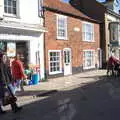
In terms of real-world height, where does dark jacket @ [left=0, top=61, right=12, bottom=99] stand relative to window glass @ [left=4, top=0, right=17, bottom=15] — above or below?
below

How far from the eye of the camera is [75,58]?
27906 mm

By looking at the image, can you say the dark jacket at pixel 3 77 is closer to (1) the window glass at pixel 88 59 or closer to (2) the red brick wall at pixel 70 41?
(2) the red brick wall at pixel 70 41

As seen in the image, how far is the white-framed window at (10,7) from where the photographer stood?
19.2 metres

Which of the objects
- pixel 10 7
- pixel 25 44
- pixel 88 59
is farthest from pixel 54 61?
pixel 88 59

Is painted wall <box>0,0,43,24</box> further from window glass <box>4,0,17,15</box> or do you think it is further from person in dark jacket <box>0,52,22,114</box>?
person in dark jacket <box>0,52,22,114</box>

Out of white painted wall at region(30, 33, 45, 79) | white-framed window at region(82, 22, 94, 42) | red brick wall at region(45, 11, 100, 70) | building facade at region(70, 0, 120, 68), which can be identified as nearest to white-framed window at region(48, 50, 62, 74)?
red brick wall at region(45, 11, 100, 70)

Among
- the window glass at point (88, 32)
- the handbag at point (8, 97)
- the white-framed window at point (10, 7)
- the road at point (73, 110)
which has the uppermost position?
the white-framed window at point (10, 7)

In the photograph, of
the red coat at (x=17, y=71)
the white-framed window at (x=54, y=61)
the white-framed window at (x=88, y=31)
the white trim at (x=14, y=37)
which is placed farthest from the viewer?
the white-framed window at (x=88, y=31)

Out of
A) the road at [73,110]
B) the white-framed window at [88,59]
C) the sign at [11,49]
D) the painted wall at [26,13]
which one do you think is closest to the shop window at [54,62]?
the painted wall at [26,13]

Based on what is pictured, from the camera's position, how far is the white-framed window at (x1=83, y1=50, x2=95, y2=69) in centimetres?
3020

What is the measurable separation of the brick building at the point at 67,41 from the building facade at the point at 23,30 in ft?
3.30

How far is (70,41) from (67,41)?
1.97 ft

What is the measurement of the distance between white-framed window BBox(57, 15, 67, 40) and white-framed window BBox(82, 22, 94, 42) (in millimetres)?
4425

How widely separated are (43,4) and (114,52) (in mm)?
18513
